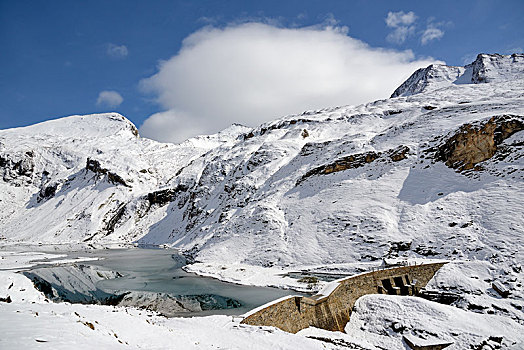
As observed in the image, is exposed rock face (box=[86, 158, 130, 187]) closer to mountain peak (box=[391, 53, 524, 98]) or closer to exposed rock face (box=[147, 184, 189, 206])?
exposed rock face (box=[147, 184, 189, 206])

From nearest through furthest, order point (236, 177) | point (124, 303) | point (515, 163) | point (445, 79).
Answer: point (124, 303) < point (515, 163) < point (236, 177) < point (445, 79)

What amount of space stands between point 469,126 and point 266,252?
1232 inches

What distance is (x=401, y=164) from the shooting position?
4256 centimetres

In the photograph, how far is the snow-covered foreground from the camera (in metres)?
8.52

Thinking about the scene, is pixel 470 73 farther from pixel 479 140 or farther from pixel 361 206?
pixel 361 206

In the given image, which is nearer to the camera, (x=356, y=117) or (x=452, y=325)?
(x=452, y=325)

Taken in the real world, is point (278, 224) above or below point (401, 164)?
below

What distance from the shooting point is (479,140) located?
36.8 meters

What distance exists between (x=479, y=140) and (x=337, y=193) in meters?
18.7

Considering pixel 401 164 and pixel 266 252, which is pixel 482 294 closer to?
pixel 266 252

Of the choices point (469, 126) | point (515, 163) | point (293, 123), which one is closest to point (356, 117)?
point (293, 123)

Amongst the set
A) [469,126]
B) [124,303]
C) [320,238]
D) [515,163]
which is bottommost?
[124,303]

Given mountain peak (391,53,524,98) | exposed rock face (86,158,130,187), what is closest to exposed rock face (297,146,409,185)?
exposed rock face (86,158,130,187)

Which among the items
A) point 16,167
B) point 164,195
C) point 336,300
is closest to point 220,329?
point 336,300
